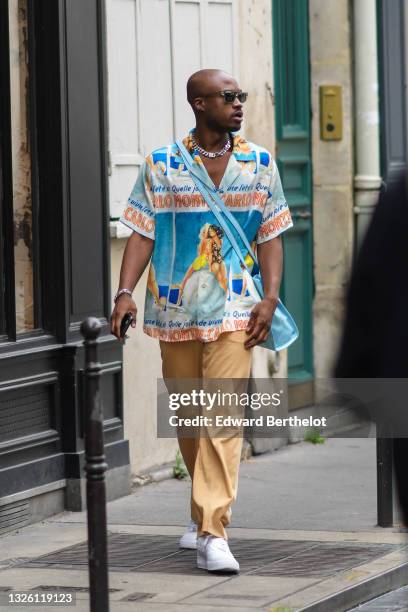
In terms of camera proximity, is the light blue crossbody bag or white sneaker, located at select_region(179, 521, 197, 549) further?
white sneaker, located at select_region(179, 521, 197, 549)

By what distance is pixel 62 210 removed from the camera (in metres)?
8.36

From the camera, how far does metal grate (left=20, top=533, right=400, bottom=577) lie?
700 centimetres

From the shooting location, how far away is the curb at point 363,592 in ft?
20.9

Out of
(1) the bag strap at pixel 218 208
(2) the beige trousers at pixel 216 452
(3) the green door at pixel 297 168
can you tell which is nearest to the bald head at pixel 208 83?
(1) the bag strap at pixel 218 208

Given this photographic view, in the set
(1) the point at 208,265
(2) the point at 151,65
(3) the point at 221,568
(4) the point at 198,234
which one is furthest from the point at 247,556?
(2) the point at 151,65

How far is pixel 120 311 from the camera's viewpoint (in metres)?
6.91

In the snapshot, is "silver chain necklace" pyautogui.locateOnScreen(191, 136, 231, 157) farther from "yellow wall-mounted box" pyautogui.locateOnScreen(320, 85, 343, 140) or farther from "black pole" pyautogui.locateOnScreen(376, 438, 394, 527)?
"yellow wall-mounted box" pyautogui.locateOnScreen(320, 85, 343, 140)

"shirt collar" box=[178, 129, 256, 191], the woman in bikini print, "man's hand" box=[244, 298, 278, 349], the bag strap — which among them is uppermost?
"shirt collar" box=[178, 129, 256, 191]

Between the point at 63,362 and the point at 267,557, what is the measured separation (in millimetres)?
1706

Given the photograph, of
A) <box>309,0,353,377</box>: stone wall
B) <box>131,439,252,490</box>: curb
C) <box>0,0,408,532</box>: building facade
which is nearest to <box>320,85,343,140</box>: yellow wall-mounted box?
<box>309,0,353,377</box>: stone wall

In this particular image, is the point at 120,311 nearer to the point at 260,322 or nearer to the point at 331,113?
the point at 260,322

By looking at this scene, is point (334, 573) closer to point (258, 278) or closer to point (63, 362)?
point (258, 278)

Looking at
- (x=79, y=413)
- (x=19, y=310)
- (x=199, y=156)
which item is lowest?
(x=79, y=413)

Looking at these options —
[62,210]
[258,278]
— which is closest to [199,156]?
[258,278]
